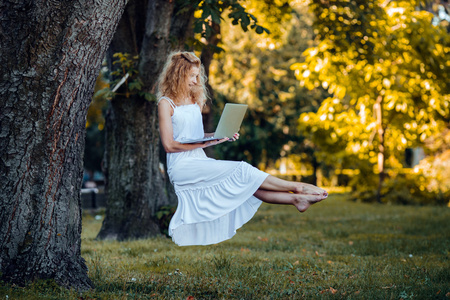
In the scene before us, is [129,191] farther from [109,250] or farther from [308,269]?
[308,269]

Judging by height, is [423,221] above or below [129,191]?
below

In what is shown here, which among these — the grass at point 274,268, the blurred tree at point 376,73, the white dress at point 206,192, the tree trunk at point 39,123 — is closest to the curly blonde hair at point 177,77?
the white dress at point 206,192

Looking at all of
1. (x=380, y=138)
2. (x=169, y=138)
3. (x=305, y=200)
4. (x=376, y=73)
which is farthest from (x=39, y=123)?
(x=380, y=138)

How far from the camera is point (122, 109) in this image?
8742mm

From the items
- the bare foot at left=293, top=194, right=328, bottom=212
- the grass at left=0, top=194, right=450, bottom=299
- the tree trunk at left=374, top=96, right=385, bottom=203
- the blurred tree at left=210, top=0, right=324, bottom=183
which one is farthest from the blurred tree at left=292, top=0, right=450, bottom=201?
the blurred tree at left=210, top=0, right=324, bottom=183

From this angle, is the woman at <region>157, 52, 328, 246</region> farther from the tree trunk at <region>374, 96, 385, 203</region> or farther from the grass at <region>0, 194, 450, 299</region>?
the tree trunk at <region>374, 96, 385, 203</region>

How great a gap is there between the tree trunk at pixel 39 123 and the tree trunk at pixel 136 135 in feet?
13.5

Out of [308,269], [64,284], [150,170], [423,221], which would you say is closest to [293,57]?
[423,221]

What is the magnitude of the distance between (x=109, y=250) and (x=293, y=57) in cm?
2659

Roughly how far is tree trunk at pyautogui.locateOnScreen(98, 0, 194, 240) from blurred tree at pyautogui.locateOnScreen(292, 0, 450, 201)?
3.68m

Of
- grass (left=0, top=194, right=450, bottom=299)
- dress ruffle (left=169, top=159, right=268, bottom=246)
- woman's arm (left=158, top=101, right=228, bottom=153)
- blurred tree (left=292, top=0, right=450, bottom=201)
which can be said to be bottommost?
grass (left=0, top=194, right=450, bottom=299)

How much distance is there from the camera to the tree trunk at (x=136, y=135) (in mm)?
8578

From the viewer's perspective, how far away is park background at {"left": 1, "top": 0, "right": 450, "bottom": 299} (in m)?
5.32

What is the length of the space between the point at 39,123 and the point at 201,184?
1657 millimetres
